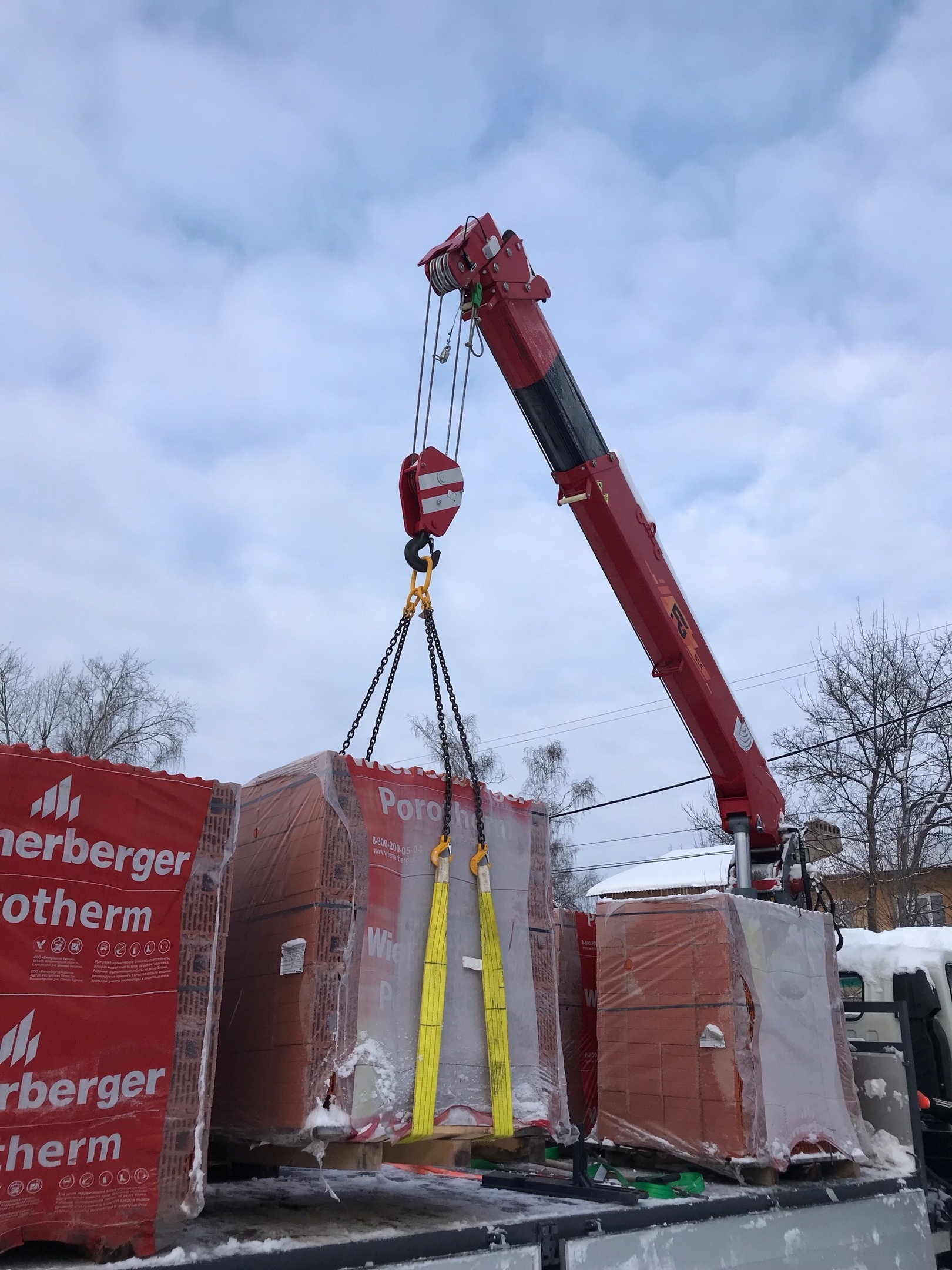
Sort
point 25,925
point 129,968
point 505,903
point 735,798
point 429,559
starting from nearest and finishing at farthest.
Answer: point 25,925
point 129,968
point 505,903
point 429,559
point 735,798

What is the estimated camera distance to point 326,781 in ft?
12.1

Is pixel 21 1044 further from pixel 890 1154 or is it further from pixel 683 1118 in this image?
pixel 890 1154

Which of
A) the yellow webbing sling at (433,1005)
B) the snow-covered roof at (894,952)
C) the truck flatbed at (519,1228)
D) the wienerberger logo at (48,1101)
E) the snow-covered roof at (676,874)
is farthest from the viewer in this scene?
the snow-covered roof at (676,874)

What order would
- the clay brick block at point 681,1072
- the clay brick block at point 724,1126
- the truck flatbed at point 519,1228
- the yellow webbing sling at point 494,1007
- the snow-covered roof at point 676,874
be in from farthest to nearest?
the snow-covered roof at point 676,874
the clay brick block at point 681,1072
the clay brick block at point 724,1126
the yellow webbing sling at point 494,1007
the truck flatbed at point 519,1228

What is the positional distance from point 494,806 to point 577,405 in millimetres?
3359

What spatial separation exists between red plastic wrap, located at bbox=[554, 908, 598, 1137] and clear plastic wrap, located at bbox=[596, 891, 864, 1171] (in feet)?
1.33

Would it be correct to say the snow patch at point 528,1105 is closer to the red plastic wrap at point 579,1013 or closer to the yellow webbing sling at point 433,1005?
the yellow webbing sling at point 433,1005

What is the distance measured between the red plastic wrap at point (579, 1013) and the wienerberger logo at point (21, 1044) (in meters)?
3.44

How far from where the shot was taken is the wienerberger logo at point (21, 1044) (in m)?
2.68

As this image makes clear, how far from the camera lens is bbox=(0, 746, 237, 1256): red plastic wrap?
8.92ft

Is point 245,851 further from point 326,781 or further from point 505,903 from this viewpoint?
point 505,903

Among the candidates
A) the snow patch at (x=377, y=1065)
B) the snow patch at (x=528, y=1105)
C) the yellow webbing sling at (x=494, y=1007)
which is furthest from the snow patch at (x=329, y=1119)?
the snow patch at (x=528, y=1105)

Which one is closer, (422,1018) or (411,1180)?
(422,1018)

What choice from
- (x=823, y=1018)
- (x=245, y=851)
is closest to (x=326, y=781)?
A: (x=245, y=851)
